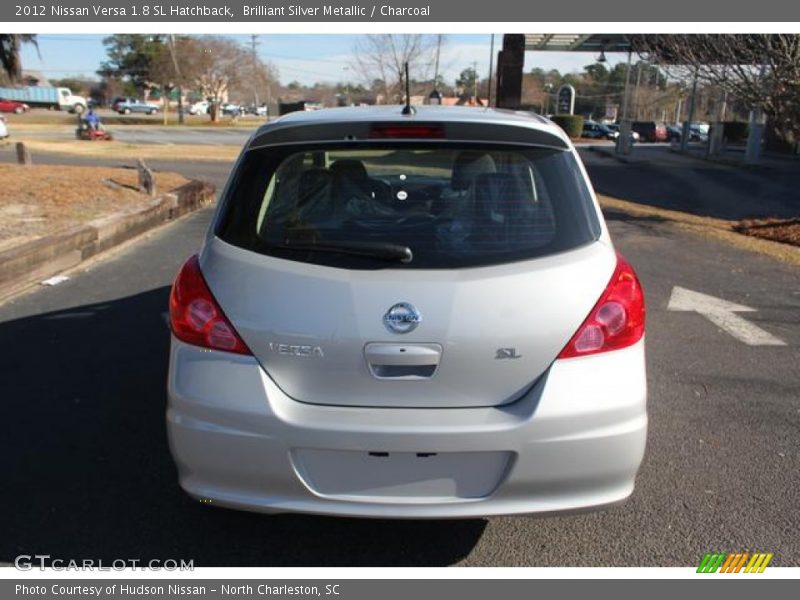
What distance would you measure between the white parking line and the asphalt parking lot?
45 mm

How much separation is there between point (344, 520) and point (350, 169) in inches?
60.5

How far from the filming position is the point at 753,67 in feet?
36.2

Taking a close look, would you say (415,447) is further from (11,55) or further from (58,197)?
(11,55)

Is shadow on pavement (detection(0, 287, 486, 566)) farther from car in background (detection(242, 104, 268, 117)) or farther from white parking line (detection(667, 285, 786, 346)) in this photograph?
car in background (detection(242, 104, 268, 117))

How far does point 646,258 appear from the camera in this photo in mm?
9148

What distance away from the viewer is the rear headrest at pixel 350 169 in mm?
3098

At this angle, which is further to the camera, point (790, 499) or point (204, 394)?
point (790, 499)

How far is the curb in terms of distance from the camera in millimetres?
6836

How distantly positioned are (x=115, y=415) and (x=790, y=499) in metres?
3.52

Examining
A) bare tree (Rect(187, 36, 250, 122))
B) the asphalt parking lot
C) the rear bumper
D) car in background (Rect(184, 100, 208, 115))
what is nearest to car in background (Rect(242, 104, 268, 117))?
car in background (Rect(184, 100, 208, 115))

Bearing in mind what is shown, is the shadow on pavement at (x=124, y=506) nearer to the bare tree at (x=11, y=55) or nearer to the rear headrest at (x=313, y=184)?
the rear headrest at (x=313, y=184)

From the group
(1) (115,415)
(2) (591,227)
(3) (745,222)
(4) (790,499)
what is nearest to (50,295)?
(1) (115,415)

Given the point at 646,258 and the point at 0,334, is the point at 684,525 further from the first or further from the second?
the point at 646,258

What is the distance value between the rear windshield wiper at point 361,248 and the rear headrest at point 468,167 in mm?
498
